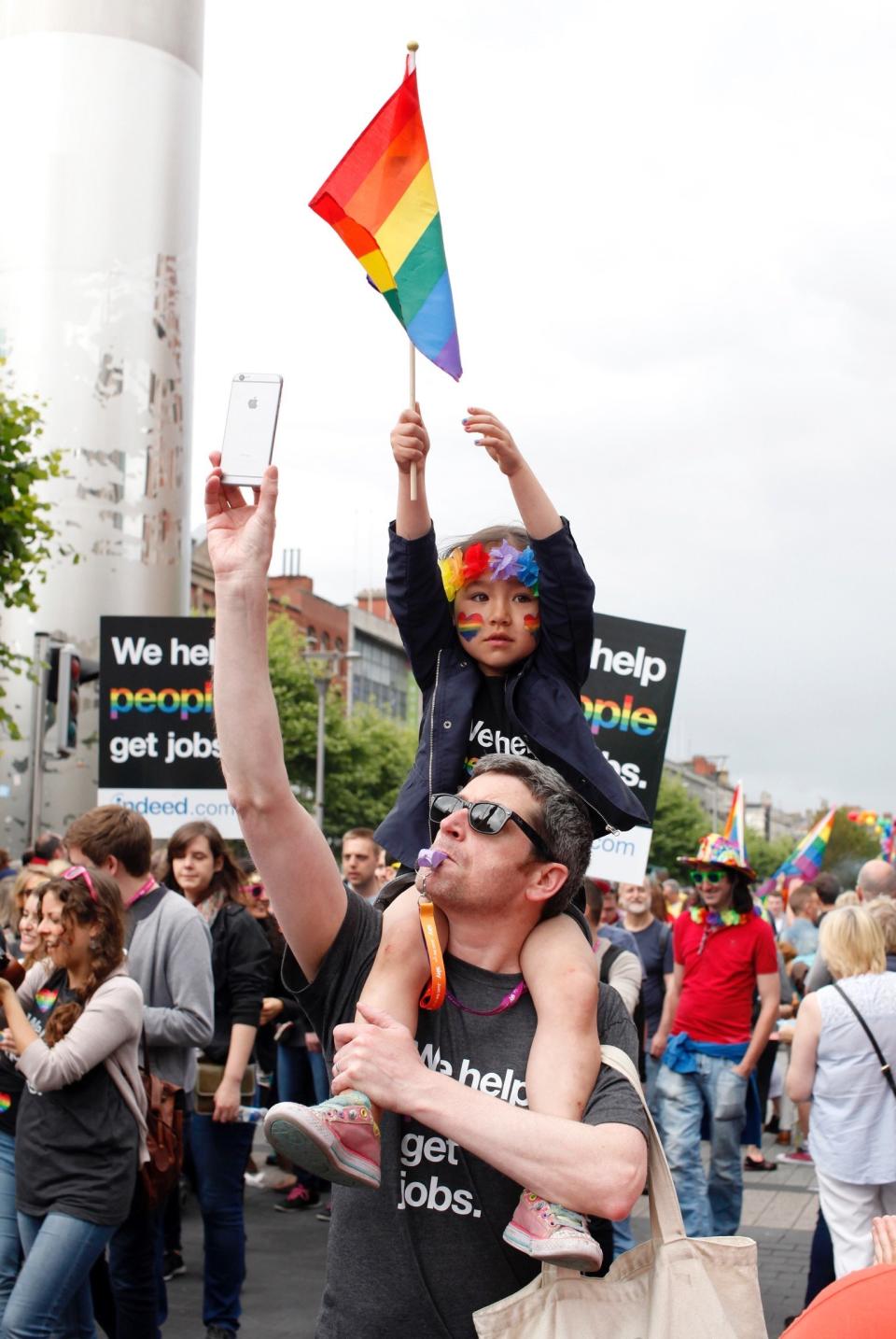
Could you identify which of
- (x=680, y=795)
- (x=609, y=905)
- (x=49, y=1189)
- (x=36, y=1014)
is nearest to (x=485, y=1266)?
(x=49, y=1189)

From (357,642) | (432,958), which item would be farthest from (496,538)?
(357,642)

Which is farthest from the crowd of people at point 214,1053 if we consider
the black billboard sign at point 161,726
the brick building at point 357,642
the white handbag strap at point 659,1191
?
the brick building at point 357,642

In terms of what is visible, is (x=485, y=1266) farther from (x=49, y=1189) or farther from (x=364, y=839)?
(x=364, y=839)

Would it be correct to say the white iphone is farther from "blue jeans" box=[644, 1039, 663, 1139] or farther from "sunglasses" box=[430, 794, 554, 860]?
"blue jeans" box=[644, 1039, 663, 1139]

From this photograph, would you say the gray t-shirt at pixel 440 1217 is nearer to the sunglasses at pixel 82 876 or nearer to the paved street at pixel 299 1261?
the sunglasses at pixel 82 876

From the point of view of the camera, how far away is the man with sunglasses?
8.08ft

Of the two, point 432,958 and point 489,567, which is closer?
point 432,958

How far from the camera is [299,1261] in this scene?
28.3 ft

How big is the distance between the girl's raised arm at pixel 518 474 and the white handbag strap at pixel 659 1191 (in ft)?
4.31

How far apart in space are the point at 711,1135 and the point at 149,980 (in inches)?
160

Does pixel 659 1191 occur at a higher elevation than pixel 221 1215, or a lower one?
higher

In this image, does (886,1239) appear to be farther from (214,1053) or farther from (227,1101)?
(214,1053)

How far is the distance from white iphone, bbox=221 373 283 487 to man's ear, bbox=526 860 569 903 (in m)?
0.88

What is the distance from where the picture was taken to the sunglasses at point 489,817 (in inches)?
111
